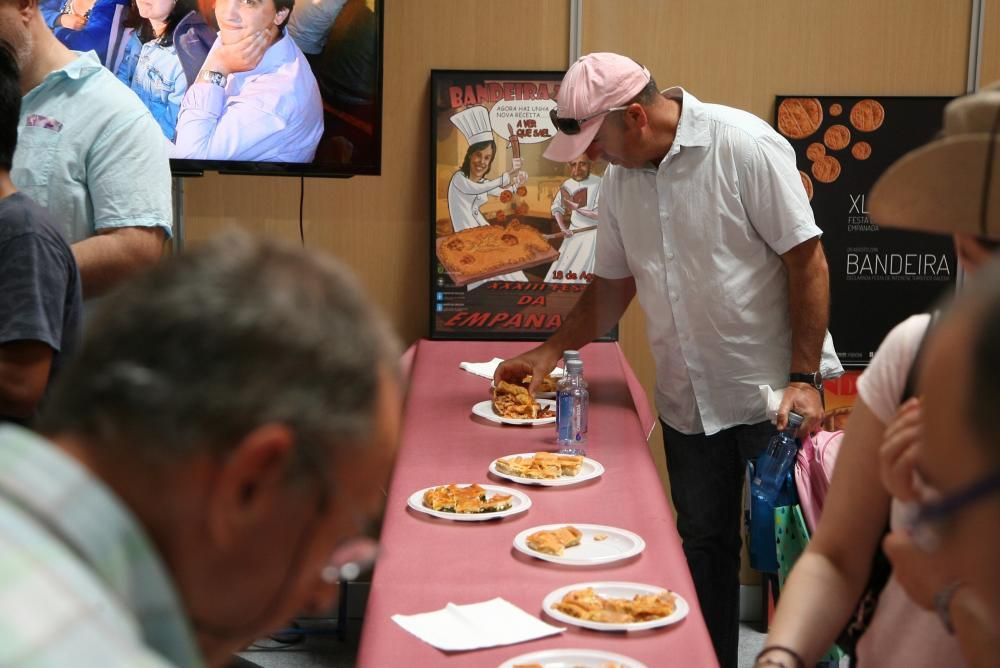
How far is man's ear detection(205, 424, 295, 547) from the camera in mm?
675

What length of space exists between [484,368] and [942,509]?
303 centimetres

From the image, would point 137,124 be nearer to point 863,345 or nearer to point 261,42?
point 261,42

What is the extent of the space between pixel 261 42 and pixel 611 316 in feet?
4.93

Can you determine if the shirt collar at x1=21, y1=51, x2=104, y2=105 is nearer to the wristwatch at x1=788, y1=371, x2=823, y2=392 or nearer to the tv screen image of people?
the tv screen image of people

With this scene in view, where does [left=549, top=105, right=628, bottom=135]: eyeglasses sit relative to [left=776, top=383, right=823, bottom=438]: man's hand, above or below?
above

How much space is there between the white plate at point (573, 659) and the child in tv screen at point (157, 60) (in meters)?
2.73

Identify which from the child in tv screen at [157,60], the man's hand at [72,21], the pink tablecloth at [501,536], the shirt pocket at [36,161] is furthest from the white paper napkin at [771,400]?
the man's hand at [72,21]

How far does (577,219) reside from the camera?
168 inches

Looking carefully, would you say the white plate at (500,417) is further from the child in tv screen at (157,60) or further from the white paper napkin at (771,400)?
the child in tv screen at (157,60)

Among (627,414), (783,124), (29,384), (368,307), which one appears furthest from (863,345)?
(368,307)

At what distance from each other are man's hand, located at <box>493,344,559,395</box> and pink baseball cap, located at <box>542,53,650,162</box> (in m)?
0.60

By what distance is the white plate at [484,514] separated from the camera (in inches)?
90.2

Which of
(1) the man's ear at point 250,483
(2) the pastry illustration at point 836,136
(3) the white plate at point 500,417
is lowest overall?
(3) the white plate at point 500,417

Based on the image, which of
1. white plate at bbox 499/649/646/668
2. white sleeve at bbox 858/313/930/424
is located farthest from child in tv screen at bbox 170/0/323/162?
white sleeve at bbox 858/313/930/424
